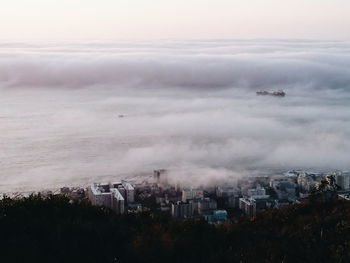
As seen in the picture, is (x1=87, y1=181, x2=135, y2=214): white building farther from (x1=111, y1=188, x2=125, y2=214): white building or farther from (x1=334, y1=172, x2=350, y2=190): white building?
(x1=334, y1=172, x2=350, y2=190): white building

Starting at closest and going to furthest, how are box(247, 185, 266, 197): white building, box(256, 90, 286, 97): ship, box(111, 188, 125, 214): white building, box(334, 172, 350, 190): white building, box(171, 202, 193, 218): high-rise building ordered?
box(171, 202, 193, 218): high-rise building, box(111, 188, 125, 214): white building, box(247, 185, 266, 197): white building, box(334, 172, 350, 190): white building, box(256, 90, 286, 97): ship

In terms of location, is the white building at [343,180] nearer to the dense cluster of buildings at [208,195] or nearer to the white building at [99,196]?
the dense cluster of buildings at [208,195]

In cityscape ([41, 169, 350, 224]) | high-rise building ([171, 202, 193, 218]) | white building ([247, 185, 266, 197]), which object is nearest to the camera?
high-rise building ([171, 202, 193, 218])

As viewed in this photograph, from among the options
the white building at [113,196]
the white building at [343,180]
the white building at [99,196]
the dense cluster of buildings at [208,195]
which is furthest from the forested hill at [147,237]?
the white building at [343,180]

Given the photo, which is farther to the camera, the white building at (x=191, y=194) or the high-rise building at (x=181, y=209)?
the white building at (x=191, y=194)

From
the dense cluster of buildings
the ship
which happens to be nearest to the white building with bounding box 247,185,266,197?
the dense cluster of buildings

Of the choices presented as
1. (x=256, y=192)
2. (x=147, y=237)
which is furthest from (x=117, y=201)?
(x=147, y=237)

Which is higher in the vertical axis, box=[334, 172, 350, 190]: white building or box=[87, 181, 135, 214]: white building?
box=[87, 181, 135, 214]: white building
